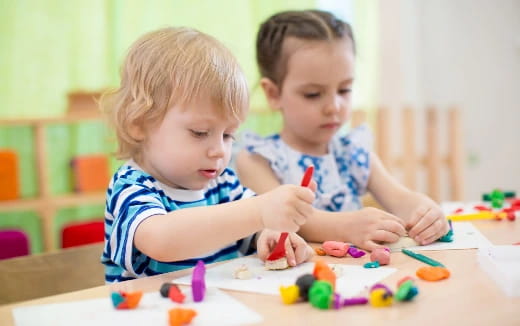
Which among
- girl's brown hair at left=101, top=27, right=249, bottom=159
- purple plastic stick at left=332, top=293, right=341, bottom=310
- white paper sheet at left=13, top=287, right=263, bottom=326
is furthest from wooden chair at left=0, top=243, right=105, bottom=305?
purple plastic stick at left=332, top=293, right=341, bottom=310

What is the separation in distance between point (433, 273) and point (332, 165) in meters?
0.61

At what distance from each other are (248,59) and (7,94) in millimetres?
897

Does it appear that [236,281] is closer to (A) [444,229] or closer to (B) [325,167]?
(A) [444,229]

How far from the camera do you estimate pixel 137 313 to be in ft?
1.95

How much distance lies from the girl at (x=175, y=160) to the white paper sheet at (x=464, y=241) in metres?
0.21

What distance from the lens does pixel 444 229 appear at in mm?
917

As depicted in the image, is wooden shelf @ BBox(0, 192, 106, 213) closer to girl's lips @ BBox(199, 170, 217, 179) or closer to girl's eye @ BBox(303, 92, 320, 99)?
girl's eye @ BBox(303, 92, 320, 99)

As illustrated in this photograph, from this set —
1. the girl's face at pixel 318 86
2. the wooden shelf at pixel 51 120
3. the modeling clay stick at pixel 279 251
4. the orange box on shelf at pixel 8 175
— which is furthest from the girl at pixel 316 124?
the orange box on shelf at pixel 8 175

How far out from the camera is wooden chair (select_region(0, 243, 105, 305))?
0.95 m

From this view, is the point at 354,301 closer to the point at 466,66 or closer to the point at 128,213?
the point at 128,213

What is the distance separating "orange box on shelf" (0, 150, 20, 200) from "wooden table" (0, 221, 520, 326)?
1378 mm

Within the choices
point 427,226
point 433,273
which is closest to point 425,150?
point 427,226

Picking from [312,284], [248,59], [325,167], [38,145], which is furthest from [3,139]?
[312,284]

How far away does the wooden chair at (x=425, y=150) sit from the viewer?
2.66m
